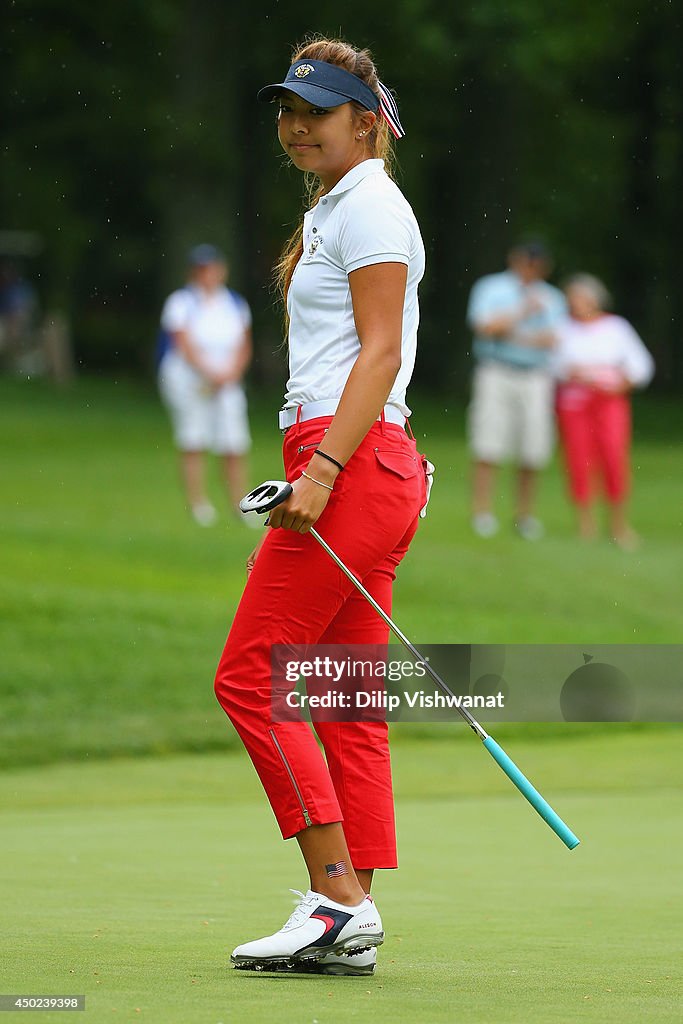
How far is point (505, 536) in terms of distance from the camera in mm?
15609

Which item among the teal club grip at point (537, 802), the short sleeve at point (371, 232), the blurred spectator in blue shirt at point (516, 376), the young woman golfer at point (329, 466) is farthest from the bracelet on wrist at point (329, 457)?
the blurred spectator in blue shirt at point (516, 376)

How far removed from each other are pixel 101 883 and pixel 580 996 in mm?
2032

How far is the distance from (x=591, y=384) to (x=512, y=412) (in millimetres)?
694

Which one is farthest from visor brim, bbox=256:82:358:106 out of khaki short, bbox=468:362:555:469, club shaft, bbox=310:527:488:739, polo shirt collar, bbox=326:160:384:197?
khaki short, bbox=468:362:555:469

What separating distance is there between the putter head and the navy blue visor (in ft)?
2.86

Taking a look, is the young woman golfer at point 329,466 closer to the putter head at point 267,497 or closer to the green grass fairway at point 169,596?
the putter head at point 267,497

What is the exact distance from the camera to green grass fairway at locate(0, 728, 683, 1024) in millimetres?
3787

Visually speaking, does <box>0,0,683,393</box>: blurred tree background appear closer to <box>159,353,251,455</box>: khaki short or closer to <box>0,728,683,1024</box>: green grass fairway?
<box>159,353,251,455</box>: khaki short

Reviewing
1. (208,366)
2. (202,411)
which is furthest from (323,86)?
(202,411)

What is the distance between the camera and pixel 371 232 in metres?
4.21

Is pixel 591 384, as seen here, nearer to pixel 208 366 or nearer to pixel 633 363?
pixel 633 363

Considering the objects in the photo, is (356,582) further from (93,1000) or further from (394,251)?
(93,1000)

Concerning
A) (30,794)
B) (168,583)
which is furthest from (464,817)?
(168,583)

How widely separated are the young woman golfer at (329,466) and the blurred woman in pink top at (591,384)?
11.0 metres
